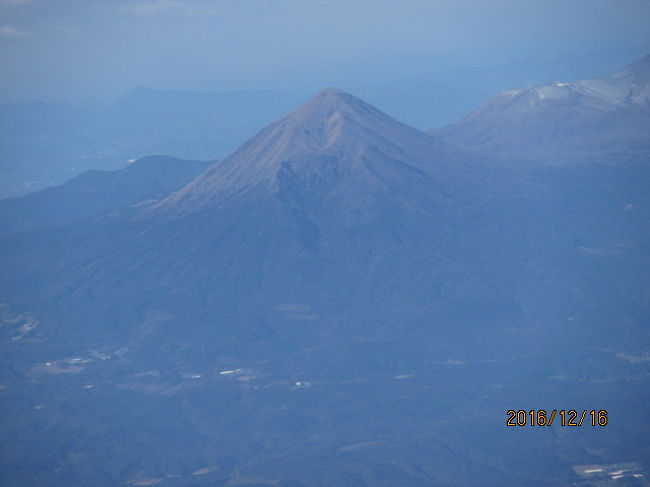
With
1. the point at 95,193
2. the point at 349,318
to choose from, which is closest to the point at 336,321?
the point at 349,318

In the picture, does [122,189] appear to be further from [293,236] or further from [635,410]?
[635,410]

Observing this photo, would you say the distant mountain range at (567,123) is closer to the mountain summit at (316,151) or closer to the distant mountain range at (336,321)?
the distant mountain range at (336,321)

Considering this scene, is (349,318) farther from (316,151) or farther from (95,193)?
(95,193)

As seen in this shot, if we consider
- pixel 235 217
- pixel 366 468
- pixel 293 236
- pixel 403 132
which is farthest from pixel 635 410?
pixel 403 132
